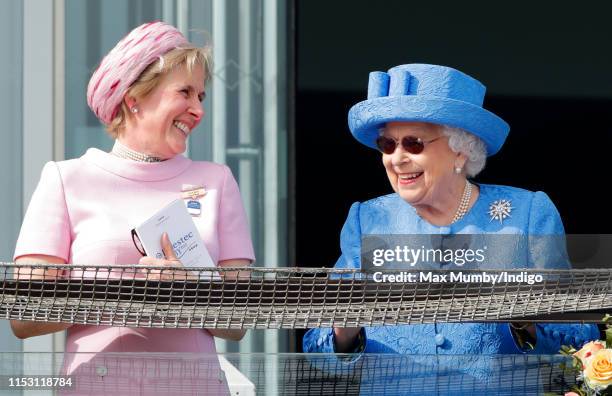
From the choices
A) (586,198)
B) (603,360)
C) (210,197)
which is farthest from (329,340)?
(586,198)

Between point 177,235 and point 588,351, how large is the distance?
2.81 ft

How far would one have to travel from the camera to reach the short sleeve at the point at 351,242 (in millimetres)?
3312

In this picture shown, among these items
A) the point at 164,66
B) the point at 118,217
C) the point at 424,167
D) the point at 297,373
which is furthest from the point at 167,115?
the point at 424,167

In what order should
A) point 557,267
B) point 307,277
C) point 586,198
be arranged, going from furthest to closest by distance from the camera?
point 586,198, point 557,267, point 307,277

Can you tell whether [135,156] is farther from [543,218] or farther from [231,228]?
[543,218]

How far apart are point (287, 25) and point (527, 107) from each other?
2.89 feet

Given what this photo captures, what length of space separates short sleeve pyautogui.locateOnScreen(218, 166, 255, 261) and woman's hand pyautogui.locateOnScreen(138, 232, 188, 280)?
9.0 inches

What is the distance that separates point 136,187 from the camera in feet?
9.16

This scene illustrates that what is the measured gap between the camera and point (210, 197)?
281 centimetres

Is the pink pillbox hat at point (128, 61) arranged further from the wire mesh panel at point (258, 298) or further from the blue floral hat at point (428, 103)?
the blue floral hat at point (428, 103)

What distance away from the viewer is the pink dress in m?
2.68

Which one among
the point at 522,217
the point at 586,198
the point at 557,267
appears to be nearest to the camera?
the point at 557,267

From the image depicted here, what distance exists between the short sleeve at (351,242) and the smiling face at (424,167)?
6.7 inches

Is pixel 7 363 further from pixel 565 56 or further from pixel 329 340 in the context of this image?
pixel 565 56
